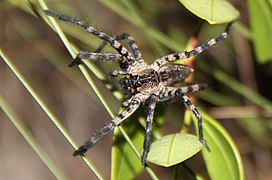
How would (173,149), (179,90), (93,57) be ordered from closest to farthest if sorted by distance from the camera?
(173,149)
(93,57)
(179,90)

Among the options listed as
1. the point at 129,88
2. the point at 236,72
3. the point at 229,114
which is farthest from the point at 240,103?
the point at 129,88

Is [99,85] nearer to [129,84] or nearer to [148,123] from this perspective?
[129,84]

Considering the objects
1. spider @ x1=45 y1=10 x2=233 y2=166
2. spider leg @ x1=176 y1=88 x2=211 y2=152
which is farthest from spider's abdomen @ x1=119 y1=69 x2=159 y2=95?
spider leg @ x1=176 y1=88 x2=211 y2=152

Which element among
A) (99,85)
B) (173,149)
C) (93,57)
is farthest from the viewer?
(99,85)

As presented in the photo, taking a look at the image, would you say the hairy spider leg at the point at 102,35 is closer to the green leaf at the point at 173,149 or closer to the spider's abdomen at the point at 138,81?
the spider's abdomen at the point at 138,81

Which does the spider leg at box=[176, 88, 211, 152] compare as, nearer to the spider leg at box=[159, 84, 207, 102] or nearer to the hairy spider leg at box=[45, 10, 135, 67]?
the spider leg at box=[159, 84, 207, 102]

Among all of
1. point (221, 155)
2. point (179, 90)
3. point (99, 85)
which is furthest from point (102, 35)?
point (99, 85)
